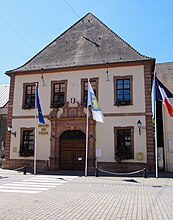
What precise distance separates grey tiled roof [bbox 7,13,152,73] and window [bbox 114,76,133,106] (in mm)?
1415

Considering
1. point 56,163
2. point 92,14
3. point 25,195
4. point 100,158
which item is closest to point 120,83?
point 100,158

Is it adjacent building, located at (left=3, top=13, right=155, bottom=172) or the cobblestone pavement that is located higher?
adjacent building, located at (left=3, top=13, right=155, bottom=172)

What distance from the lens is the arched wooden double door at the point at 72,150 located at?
65.1 ft

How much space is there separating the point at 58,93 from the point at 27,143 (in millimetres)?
4707

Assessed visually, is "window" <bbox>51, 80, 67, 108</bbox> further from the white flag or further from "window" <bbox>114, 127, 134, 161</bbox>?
"window" <bbox>114, 127, 134, 161</bbox>

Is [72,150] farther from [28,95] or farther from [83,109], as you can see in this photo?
[28,95]

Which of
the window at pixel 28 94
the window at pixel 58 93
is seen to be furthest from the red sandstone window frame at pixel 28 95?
the window at pixel 58 93

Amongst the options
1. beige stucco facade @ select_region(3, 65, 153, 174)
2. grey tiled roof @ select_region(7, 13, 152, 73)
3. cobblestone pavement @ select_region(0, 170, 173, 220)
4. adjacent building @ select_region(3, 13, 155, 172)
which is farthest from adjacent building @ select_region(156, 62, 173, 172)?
cobblestone pavement @ select_region(0, 170, 173, 220)

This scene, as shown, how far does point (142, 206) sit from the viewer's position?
797 centimetres

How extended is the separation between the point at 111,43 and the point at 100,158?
983 centimetres

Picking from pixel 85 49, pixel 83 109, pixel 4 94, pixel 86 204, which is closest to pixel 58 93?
pixel 83 109

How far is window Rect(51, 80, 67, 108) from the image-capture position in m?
20.5

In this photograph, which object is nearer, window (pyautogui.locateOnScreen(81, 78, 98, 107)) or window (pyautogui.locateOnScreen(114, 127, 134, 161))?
window (pyautogui.locateOnScreen(114, 127, 134, 161))

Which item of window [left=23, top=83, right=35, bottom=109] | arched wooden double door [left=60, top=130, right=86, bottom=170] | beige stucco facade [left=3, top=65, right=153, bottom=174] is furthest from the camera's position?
window [left=23, top=83, right=35, bottom=109]
